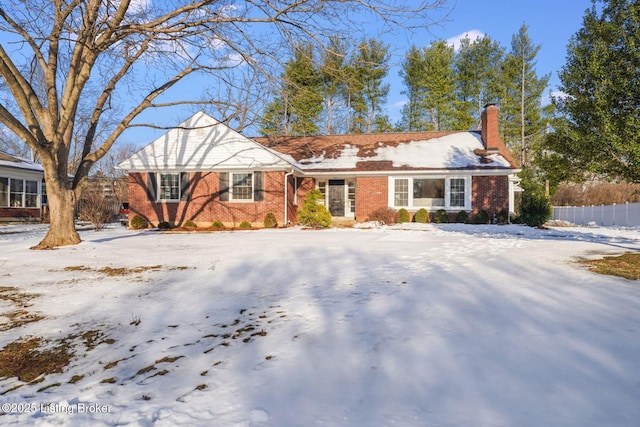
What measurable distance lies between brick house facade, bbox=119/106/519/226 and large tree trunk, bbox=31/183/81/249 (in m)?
8.20

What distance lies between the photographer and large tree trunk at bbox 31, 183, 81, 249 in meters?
9.59

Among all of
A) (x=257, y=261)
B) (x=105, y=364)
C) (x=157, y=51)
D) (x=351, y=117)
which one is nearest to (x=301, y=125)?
(x=157, y=51)

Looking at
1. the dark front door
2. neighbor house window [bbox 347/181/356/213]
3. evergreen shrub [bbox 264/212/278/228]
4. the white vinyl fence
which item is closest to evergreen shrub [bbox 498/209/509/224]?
neighbor house window [bbox 347/181/356/213]

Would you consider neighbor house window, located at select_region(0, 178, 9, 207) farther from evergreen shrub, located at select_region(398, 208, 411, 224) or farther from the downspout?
evergreen shrub, located at select_region(398, 208, 411, 224)

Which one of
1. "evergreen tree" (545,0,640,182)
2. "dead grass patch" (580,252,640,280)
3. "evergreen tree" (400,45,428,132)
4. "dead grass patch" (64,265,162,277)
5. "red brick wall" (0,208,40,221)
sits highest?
"evergreen tree" (400,45,428,132)

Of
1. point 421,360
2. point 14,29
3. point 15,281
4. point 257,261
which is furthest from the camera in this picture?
point 14,29

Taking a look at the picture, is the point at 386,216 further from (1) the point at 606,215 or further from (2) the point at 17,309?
(2) the point at 17,309

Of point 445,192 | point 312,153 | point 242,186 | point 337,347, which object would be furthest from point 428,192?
point 337,347

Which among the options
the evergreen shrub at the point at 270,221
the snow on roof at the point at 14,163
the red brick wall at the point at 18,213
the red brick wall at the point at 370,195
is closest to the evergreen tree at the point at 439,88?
the red brick wall at the point at 370,195

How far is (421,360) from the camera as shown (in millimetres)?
2914

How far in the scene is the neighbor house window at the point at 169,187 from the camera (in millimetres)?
18328

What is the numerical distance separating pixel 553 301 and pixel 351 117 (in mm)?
30657

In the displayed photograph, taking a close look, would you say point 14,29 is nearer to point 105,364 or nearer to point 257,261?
point 257,261

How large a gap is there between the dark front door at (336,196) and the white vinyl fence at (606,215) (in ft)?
48.5
